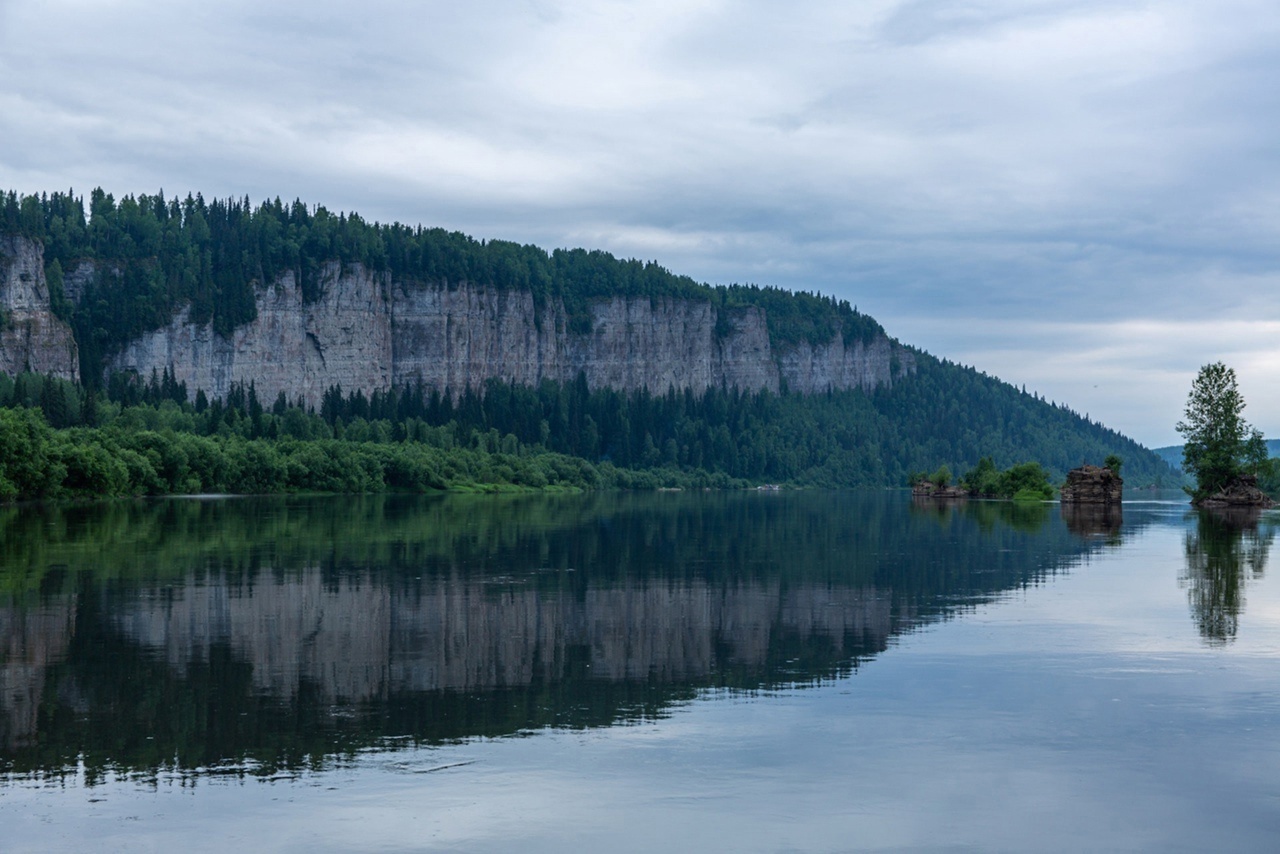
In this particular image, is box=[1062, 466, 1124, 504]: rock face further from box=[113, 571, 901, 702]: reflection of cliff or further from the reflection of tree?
box=[113, 571, 901, 702]: reflection of cliff

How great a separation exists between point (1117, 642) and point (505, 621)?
1272 cm

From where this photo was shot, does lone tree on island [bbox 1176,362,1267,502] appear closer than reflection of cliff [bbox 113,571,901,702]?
No

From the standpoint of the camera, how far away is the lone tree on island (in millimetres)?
111000

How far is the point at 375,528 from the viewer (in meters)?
69.2

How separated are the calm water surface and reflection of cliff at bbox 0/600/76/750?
9cm

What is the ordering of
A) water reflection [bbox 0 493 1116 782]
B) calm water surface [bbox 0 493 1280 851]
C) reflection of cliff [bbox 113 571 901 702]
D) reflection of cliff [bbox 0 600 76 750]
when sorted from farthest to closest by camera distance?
reflection of cliff [bbox 113 571 901 702] < water reflection [bbox 0 493 1116 782] < reflection of cliff [bbox 0 600 76 750] < calm water surface [bbox 0 493 1280 851]

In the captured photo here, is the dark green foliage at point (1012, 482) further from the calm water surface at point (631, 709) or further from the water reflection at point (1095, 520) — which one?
the calm water surface at point (631, 709)

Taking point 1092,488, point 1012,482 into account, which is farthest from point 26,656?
point 1012,482

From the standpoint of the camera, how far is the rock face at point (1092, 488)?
120812mm

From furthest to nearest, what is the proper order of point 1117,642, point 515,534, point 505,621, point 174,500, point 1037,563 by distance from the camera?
1. point 174,500
2. point 515,534
3. point 1037,563
4. point 505,621
5. point 1117,642

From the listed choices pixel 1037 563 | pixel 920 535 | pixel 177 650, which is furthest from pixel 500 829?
pixel 920 535

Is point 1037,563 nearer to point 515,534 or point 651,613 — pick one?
point 651,613

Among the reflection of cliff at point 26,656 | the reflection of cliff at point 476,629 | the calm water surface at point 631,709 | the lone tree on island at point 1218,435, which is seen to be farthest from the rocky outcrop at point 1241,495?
the reflection of cliff at point 26,656

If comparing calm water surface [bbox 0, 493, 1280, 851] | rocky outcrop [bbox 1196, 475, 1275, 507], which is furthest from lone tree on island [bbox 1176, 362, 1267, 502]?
calm water surface [bbox 0, 493, 1280, 851]
